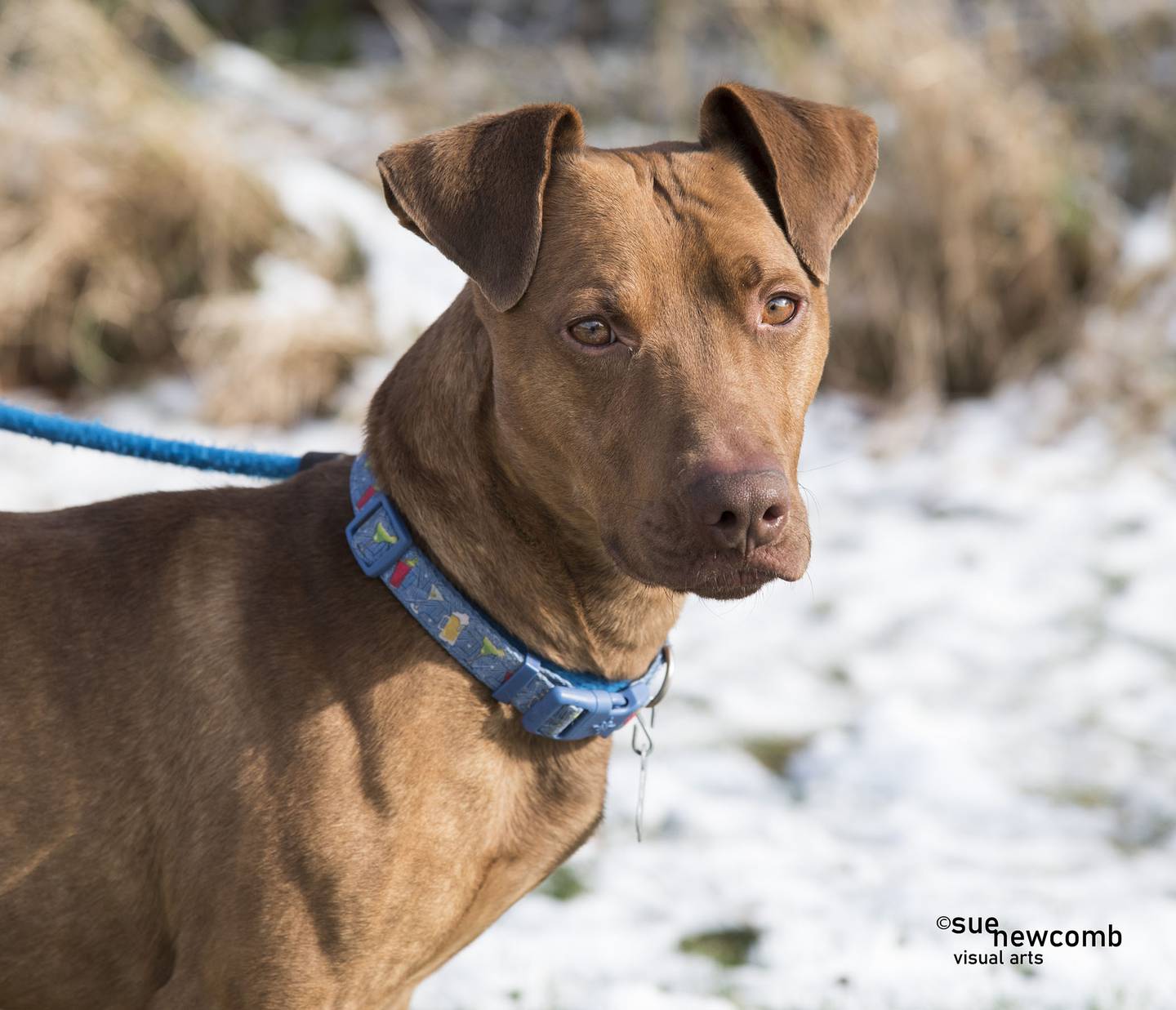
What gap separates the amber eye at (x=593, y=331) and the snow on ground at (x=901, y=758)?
1590mm

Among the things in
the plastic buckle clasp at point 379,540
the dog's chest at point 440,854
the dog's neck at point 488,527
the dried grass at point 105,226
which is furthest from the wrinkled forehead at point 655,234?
the dried grass at point 105,226

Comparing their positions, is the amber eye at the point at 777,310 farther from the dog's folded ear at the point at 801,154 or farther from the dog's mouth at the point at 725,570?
the dog's mouth at the point at 725,570

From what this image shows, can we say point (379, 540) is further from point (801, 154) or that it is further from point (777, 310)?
point (801, 154)

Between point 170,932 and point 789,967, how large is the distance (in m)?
1.53

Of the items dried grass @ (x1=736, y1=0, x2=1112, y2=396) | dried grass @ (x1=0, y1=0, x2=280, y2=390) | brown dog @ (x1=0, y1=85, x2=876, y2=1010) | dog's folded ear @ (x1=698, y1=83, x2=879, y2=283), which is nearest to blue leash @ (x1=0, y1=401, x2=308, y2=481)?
brown dog @ (x1=0, y1=85, x2=876, y2=1010)

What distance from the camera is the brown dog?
7.34 feet

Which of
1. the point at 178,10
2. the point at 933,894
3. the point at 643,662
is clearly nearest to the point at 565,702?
the point at 643,662

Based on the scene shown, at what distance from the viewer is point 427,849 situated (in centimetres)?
228

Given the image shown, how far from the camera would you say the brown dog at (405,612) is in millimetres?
2236

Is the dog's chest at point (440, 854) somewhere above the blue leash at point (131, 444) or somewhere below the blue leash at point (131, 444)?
below

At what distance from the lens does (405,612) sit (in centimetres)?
239

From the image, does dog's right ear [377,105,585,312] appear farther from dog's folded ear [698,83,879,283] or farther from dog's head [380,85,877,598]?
dog's folded ear [698,83,879,283]

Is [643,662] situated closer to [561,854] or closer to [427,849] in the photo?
[561,854]

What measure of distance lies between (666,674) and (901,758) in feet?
5.83
